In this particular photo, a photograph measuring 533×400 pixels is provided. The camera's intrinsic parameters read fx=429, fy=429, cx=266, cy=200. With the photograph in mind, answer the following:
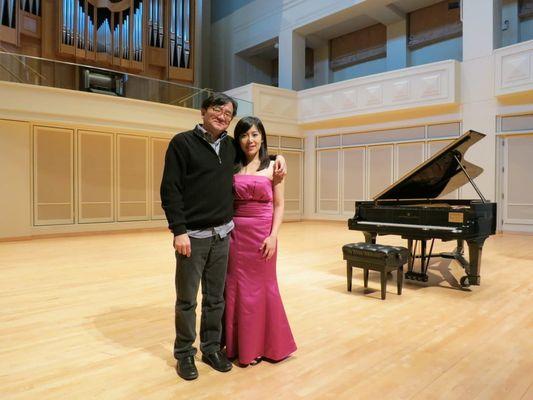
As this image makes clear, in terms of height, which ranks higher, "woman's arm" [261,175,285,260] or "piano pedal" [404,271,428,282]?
"woman's arm" [261,175,285,260]

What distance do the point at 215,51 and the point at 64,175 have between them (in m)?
8.01

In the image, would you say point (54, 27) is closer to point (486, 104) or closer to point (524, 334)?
point (486, 104)

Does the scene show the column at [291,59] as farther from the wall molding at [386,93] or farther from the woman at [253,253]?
the woman at [253,253]

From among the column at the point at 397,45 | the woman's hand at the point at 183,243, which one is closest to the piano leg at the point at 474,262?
the woman's hand at the point at 183,243

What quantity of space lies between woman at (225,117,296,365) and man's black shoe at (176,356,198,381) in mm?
236

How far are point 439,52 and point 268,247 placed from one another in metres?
10.3

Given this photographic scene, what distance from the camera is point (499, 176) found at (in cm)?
869

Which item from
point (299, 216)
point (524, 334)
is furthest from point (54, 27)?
point (524, 334)

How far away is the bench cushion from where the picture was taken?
369 cm

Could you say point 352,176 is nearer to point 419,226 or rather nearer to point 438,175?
point 438,175

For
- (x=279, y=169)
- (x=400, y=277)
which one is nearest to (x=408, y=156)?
(x=400, y=277)

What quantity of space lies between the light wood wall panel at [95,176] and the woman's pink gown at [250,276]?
7487mm

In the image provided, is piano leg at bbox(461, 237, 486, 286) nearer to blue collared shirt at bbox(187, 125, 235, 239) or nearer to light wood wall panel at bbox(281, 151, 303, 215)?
blue collared shirt at bbox(187, 125, 235, 239)

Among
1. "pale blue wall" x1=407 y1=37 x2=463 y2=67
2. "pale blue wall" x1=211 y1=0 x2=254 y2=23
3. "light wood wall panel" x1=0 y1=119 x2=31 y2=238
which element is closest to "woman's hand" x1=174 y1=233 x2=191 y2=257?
"light wood wall panel" x1=0 y1=119 x2=31 y2=238
